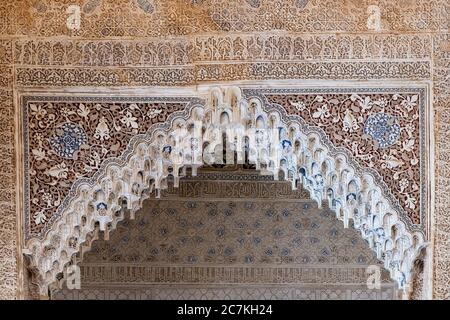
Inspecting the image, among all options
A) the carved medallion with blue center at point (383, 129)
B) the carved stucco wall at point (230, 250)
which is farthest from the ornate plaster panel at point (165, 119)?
the carved stucco wall at point (230, 250)

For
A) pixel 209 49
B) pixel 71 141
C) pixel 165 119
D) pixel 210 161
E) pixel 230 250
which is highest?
pixel 209 49

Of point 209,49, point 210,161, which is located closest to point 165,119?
point 210,161

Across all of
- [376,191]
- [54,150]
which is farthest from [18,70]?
[376,191]

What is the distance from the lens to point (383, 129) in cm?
738

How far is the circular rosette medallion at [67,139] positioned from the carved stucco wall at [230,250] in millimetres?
2007

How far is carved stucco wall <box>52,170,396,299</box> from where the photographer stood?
371 inches

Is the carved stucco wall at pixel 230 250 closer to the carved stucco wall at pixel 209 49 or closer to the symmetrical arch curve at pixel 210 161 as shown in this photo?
the symmetrical arch curve at pixel 210 161

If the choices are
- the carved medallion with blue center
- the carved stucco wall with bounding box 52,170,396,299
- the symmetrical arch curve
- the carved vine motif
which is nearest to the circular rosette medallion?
the carved vine motif

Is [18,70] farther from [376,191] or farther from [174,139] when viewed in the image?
[376,191]

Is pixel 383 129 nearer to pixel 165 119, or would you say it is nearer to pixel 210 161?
pixel 210 161

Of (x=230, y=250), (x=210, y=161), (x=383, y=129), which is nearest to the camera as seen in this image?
(x=383, y=129)

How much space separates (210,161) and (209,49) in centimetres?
66

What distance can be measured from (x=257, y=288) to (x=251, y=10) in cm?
273

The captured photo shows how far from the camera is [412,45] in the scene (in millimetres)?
7426
